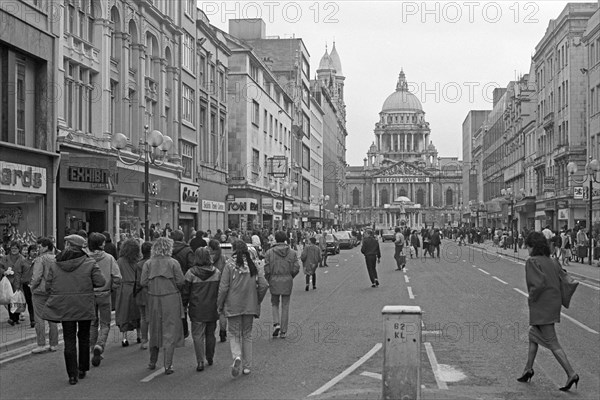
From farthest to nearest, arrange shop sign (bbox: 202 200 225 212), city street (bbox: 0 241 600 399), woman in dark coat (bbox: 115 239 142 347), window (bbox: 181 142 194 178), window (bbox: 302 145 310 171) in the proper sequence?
window (bbox: 302 145 310 171) < shop sign (bbox: 202 200 225 212) < window (bbox: 181 142 194 178) < woman in dark coat (bbox: 115 239 142 347) < city street (bbox: 0 241 600 399)

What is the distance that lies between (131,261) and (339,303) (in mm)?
8024

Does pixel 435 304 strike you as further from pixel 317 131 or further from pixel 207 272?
pixel 317 131

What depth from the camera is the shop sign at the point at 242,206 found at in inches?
2072

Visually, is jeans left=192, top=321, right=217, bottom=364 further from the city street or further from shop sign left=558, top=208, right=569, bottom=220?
shop sign left=558, top=208, right=569, bottom=220

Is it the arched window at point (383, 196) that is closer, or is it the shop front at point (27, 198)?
the shop front at point (27, 198)

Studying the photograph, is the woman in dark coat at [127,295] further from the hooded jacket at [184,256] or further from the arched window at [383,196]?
the arched window at [383,196]

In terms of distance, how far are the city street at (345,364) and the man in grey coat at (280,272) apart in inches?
20.9

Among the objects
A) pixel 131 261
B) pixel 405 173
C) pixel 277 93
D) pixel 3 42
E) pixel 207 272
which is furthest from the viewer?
pixel 405 173

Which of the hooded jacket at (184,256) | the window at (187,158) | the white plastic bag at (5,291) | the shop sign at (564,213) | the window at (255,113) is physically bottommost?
the white plastic bag at (5,291)

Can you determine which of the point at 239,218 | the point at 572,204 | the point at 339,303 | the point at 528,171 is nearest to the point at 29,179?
the point at 339,303

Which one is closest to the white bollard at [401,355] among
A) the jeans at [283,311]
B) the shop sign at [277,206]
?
the jeans at [283,311]

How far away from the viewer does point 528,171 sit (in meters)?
73.2

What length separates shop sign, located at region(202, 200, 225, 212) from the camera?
44.6 m

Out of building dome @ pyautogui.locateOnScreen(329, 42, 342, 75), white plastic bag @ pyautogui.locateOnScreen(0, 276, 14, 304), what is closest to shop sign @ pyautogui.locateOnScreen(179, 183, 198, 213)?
white plastic bag @ pyautogui.locateOnScreen(0, 276, 14, 304)
